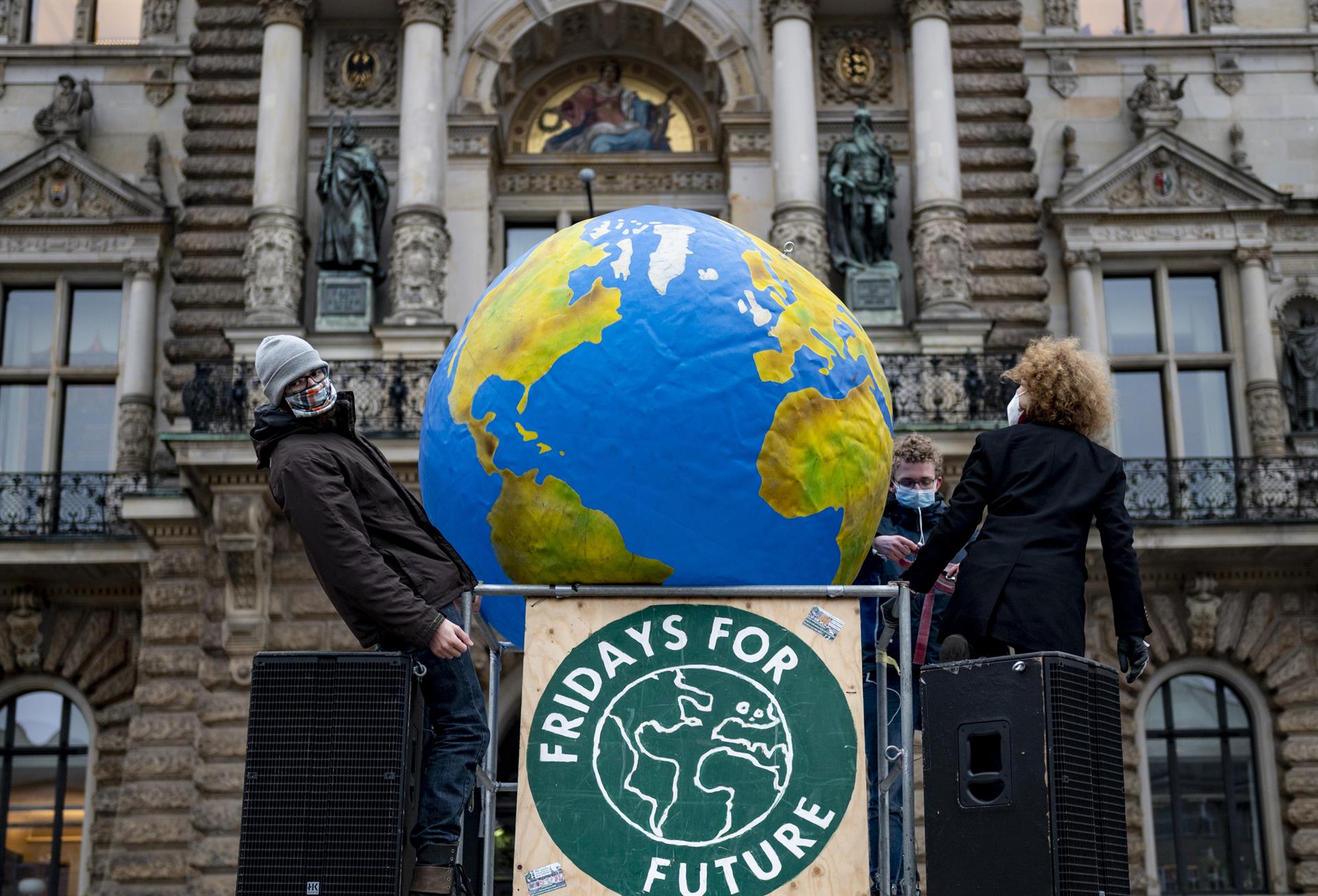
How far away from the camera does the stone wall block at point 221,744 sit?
14422 mm

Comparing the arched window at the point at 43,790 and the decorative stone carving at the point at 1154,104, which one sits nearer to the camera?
the arched window at the point at 43,790

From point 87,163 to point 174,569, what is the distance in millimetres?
5017

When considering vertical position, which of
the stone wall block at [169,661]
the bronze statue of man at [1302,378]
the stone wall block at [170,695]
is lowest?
the stone wall block at [170,695]

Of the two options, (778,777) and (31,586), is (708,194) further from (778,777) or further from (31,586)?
(778,777)

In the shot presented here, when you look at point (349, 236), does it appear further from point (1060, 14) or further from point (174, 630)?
point (1060, 14)

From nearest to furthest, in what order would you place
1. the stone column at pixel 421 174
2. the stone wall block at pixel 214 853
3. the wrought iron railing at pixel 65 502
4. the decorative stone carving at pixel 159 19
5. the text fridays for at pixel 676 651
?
the text fridays for at pixel 676 651 → the stone wall block at pixel 214 853 → the stone column at pixel 421 174 → the wrought iron railing at pixel 65 502 → the decorative stone carving at pixel 159 19

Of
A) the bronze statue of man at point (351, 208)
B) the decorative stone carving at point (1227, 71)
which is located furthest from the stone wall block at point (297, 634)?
the decorative stone carving at point (1227, 71)

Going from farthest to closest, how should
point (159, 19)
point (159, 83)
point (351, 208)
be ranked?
point (159, 19)
point (159, 83)
point (351, 208)

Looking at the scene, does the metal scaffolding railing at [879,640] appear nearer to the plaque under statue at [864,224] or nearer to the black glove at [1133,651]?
the black glove at [1133,651]

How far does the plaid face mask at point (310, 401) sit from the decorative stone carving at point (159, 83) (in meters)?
14.4

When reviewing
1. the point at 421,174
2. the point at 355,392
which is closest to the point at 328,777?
the point at 355,392

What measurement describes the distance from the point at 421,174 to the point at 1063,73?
23.8 feet

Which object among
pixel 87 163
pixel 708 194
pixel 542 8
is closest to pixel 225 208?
pixel 87 163

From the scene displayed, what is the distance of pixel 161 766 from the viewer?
15.0m
